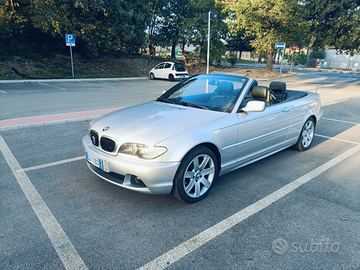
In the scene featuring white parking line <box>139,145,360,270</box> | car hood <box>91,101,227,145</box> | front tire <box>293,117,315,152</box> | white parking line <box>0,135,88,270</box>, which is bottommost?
white parking line <box>139,145,360,270</box>

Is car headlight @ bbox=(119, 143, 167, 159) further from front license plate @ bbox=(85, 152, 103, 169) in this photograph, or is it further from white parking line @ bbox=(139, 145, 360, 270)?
white parking line @ bbox=(139, 145, 360, 270)

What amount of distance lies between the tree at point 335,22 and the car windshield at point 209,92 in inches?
954

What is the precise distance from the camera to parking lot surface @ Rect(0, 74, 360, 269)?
2.49 m

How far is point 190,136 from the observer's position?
321cm

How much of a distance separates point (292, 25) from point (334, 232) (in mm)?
25327

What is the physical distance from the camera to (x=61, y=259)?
8.01ft

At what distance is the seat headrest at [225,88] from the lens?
4219mm

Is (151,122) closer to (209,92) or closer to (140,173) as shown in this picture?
(140,173)

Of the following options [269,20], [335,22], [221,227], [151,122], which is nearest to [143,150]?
[151,122]

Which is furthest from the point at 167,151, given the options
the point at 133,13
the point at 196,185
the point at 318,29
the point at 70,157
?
the point at 318,29

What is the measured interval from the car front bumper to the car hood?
0.79 feet

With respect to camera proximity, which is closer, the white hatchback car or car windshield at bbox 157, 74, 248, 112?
car windshield at bbox 157, 74, 248, 112

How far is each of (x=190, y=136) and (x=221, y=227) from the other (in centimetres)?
104

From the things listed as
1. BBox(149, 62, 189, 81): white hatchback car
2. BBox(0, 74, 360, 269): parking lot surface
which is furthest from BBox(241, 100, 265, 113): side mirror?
BBox(149, 62, 189, 81): white hatchback car
